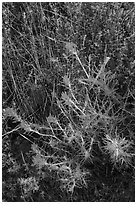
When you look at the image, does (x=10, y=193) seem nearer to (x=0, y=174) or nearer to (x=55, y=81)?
(x=0, y=174)

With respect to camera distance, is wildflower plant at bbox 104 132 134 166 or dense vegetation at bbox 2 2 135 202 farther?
dense vegetation at bbox 2 2 135 202

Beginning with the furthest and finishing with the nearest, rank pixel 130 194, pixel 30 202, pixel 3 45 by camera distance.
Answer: pixel 3 45 < pixel 30 202 < pixel 130 194

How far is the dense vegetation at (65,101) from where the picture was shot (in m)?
2.63

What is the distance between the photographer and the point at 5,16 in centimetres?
306

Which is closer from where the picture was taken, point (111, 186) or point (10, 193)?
point (111, 186)

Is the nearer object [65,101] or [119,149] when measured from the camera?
[119,149]

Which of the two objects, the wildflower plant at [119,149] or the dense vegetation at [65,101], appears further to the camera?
the dense vegetation at [65,101]

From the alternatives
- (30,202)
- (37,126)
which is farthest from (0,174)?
(37,126)

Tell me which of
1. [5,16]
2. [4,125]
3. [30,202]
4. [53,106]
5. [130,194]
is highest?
[5,16]

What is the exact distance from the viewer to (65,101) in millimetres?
2584

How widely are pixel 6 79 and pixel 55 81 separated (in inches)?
18.8

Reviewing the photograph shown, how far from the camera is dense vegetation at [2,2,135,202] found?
2.63m

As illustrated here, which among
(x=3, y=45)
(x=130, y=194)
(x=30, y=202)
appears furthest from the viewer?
(x=3, y=45)

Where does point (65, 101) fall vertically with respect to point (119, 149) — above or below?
above
